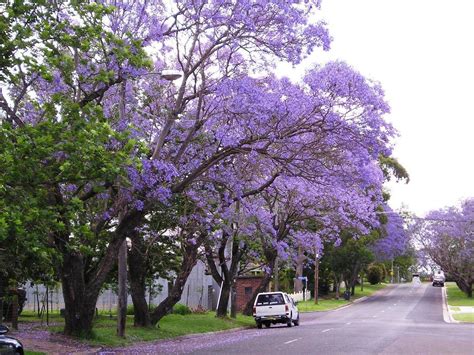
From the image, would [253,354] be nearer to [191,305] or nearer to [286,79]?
[286,79]

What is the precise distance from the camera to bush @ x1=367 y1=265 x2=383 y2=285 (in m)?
96.1

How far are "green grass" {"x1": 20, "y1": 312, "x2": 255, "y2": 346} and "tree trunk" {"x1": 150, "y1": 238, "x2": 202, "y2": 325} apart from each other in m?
0.60

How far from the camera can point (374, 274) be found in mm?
97938

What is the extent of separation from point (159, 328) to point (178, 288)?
1780 millimetres

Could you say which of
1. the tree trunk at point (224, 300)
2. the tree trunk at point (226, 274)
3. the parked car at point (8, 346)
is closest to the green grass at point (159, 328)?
the tree trunk at point (224, 300)

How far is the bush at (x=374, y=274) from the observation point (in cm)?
9612

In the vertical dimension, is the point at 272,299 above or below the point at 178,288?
below

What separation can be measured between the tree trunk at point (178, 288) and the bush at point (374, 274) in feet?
237

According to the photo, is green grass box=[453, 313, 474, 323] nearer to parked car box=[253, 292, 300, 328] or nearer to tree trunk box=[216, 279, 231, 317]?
parked car box=[253, 292, 300, 328]

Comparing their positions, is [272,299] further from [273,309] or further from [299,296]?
[299,296]

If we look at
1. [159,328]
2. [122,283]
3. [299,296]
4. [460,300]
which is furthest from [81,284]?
[460,300]

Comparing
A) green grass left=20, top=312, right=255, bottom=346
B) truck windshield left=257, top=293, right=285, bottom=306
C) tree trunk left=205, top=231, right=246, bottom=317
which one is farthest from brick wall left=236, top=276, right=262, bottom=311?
truck windshield left=257, top=293, right=285, bottom=306

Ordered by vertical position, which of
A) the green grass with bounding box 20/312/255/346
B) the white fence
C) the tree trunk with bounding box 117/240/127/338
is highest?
the tree trunk with bounding box 117/240/127/338

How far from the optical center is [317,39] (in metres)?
17.5
